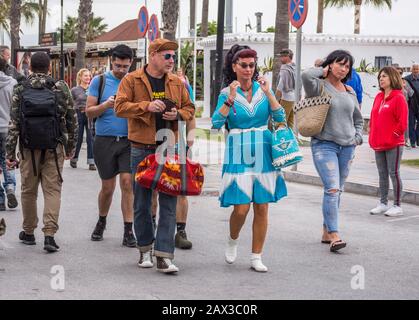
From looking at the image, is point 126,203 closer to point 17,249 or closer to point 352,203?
point 17,249

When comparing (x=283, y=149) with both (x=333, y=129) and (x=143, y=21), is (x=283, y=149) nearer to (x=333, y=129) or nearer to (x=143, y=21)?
(x=333, y=129)

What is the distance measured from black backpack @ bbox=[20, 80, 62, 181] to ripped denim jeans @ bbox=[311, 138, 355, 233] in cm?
250

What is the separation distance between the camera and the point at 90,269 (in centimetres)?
771

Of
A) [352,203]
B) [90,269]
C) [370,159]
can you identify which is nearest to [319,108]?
[90,269]

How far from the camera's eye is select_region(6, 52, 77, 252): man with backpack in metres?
8.58

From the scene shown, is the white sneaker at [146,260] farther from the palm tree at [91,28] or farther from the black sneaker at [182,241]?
the palm tree at [91,28]

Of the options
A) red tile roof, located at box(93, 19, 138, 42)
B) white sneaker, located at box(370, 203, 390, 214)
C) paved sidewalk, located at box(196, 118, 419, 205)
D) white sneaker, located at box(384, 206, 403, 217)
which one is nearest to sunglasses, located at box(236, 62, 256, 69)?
white sneaker, located at box(384, 206, 403, 217)

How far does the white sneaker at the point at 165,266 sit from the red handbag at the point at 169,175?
546 millimetres

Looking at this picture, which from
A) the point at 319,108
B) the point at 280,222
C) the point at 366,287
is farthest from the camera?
the point at 280,222

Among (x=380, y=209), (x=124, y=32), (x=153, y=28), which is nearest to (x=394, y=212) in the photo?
(x=380, y=209)

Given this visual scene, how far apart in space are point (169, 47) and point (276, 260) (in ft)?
7.01

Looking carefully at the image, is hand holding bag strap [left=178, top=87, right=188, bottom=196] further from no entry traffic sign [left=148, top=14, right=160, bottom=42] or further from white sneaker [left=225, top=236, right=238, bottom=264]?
no entry traffic sign [left=148, top=14, right=160, bottom=42]

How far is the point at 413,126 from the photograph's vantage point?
2138 cm

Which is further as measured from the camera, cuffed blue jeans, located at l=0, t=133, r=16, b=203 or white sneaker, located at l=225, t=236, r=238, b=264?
cuffed blue jeans, located at l=0, t=133, r=16, b=203
